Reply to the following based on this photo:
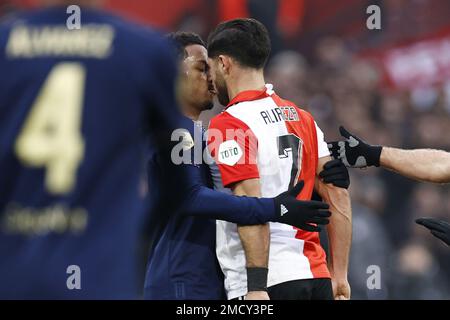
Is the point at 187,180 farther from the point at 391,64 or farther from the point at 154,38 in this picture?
the point at 391,64

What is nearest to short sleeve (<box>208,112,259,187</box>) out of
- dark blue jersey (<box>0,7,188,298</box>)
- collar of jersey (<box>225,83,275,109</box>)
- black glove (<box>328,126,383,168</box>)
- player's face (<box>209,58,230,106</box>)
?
collar of jersey (<box>225,83,275,109</box>)

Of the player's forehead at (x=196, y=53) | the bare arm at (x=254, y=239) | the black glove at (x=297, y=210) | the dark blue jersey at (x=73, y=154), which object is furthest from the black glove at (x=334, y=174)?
the dark blue jersey at (x=73, y=154)

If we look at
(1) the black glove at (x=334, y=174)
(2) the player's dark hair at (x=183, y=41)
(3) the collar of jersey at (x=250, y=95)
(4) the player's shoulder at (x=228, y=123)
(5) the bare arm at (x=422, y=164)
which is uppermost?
(2) the player's dark hair at (x=183, y=41)

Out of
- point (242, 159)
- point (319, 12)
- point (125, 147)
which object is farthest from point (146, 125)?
point (319, 12)

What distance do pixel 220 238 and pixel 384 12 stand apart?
288 inches

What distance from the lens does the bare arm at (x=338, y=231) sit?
5.10 metres

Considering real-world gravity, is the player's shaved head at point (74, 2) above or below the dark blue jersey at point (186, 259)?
above

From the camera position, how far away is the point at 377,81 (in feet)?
37.9

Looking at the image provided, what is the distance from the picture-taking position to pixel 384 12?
455 inches

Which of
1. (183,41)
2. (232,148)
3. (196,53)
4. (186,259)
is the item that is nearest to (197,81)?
(196,53)

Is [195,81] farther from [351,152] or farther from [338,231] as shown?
[338,231]

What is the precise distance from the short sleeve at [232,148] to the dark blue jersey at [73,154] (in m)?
1.98

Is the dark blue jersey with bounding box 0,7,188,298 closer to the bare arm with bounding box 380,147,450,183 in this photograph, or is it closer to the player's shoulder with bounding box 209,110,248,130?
the player's shoulder with bounding box 209,110,248,130

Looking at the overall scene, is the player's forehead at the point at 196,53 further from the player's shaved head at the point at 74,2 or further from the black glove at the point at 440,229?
the player's shaved head at the point at 74,2
